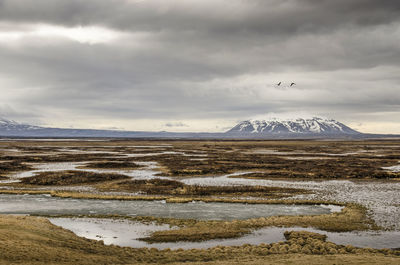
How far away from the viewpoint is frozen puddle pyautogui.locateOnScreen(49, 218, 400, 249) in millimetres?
19516

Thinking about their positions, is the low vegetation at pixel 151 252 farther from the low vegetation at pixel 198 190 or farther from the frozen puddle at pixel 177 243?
the low vegetation at pixel 198 190

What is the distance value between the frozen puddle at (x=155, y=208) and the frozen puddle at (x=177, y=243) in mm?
3430

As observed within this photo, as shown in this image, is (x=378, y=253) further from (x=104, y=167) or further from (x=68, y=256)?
(x=104, y=167)

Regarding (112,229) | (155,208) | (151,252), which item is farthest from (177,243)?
(155,208)

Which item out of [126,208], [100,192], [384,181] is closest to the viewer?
[126,208]

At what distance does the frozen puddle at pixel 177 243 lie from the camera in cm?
1952

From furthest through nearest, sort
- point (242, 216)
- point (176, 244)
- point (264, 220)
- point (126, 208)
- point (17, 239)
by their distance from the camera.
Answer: point (126, 208), point (242, 216), point (264, 220), point (176, 244), point (17, 239)

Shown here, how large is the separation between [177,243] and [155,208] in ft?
33.5

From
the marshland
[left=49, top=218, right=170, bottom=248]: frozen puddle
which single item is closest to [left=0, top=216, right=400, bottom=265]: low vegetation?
the marshland

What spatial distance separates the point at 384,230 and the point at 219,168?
40009 mm

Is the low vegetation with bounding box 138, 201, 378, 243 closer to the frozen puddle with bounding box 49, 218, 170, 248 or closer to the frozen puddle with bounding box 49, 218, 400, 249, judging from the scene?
the frozen puddle with bounding box 49, 218, 400, 249

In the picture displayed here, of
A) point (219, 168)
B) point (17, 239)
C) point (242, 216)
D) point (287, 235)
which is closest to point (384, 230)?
point (287, 235)

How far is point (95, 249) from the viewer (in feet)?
57.2

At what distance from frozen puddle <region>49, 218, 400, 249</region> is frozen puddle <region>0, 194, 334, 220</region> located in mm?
3430
